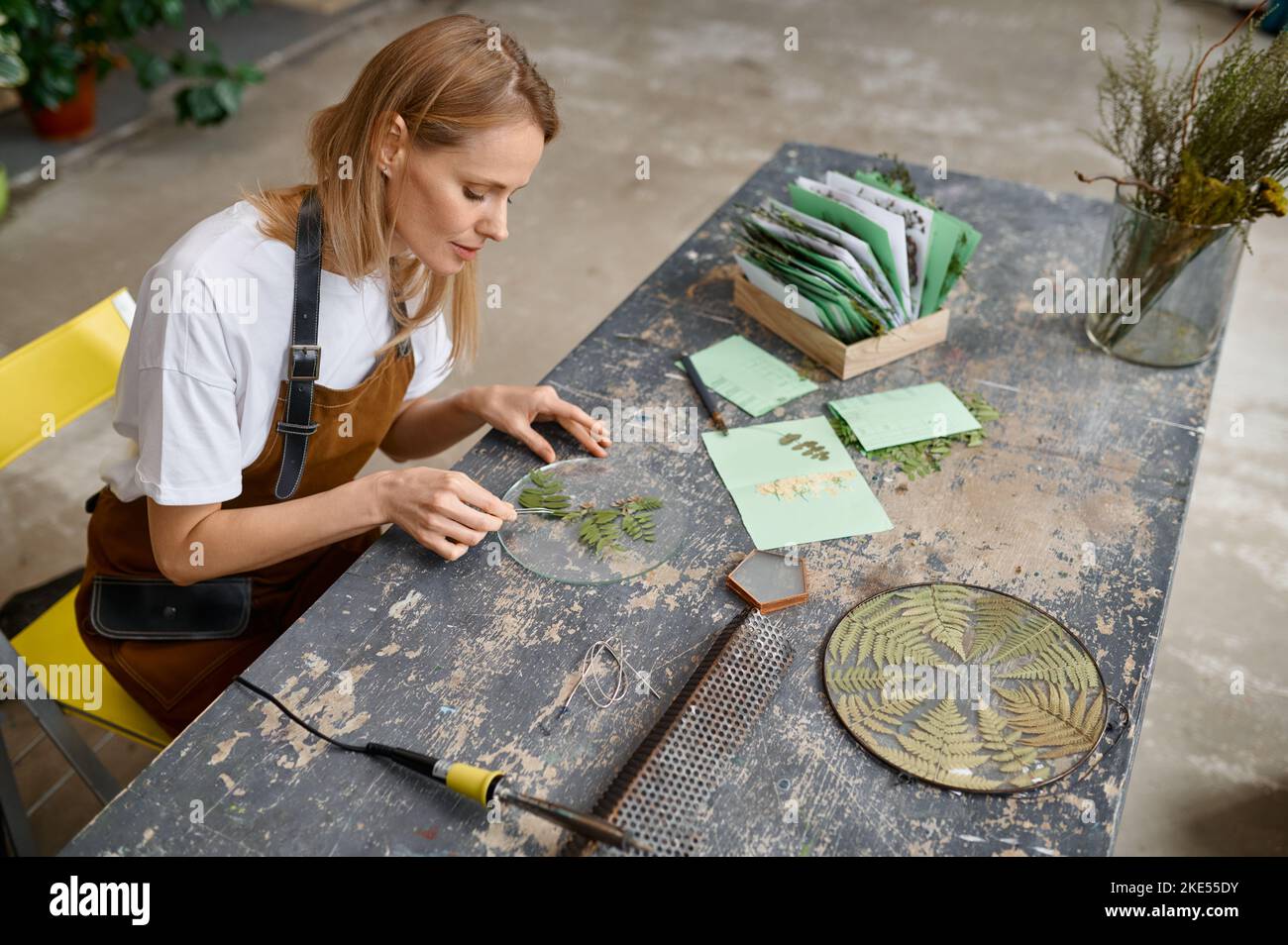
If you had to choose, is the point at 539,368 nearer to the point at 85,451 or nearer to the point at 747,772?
the point at 85,451

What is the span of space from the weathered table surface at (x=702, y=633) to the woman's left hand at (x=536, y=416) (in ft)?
0.09

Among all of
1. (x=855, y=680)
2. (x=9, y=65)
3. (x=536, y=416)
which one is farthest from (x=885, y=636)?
(x=9, y=65)

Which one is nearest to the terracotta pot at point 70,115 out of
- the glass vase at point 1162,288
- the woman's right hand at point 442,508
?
the woman's right hand at point 442,508

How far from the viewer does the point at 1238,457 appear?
9.82 feet

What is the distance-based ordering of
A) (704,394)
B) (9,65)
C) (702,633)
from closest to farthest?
1. (702,633)
2. (704,394)
3. (9,65)

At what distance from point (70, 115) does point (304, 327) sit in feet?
12.4

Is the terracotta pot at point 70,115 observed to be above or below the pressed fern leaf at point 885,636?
below

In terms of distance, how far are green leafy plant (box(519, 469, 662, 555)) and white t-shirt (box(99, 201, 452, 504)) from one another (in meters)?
0.35

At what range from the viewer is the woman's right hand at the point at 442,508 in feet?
4.36

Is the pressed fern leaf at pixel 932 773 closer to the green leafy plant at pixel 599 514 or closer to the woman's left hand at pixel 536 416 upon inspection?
the green leafy plant at pixel 599 514

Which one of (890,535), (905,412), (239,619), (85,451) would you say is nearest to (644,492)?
(890,535)

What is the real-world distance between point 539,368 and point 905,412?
5.97ft

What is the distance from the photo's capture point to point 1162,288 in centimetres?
167

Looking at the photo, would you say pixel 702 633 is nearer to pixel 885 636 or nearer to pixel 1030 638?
pixel 885 636
